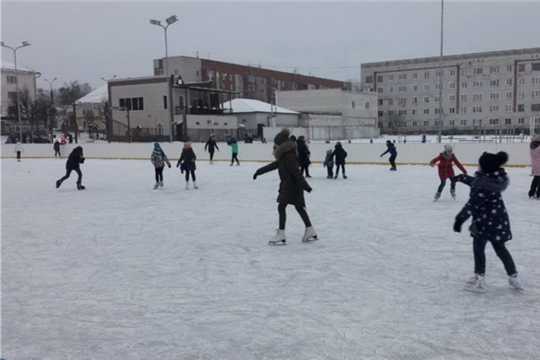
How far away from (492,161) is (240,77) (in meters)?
75.9

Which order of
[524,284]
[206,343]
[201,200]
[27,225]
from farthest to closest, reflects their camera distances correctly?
[201,200], [27,225], [524,284], [206,343]

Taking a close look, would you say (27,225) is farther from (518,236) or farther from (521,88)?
(521,88)

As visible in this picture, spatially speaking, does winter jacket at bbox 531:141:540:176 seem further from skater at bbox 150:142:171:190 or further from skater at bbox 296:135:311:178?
skater at bbox 150:142:171:190

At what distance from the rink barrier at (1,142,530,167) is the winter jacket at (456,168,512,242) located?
14664 millimetres

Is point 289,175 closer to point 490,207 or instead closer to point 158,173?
point 490,207

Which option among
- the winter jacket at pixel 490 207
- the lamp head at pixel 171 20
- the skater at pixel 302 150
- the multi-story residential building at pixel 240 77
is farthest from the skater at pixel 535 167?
the multi-story residential building at pixel 240 77

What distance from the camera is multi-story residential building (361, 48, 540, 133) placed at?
55.2 metres

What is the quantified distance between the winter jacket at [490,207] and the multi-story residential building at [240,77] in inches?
2184

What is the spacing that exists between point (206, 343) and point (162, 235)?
3795 mm

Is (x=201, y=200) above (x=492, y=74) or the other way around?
the other way around

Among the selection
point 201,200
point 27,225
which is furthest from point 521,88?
point 27,225

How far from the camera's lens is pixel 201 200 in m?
10.4

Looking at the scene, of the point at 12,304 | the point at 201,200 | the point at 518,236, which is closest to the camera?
the point at 12,304

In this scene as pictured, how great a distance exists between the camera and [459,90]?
58625 mm
